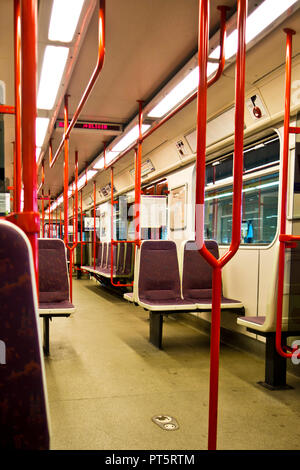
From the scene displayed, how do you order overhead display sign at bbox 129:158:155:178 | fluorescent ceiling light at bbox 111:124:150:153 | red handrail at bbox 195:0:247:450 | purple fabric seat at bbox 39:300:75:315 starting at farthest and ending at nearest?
overhead display sign at bbox 129:158:155:178
fluorescent ceiling light at bbox 111:124:150:153
purple fabric seat at bbox 39:300:75:315
red handrail at bbox 195:0:247:450

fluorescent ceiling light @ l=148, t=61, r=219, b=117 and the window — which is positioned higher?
fluorescent ceiling light @ l=148, t=61, r=219, b=117

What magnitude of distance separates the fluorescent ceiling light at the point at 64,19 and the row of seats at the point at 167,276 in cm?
239

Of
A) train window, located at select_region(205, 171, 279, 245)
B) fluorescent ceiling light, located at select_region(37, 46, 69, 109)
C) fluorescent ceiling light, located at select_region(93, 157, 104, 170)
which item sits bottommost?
train window, located at select_region(205, 171, 279, 245)

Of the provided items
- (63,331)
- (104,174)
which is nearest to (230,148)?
(63,331)

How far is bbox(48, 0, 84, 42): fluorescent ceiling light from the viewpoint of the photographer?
104 inches

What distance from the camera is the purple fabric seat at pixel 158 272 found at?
4.61m

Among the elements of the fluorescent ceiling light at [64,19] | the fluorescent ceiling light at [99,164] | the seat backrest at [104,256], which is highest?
the fluorescent ceiling light at [64,19]

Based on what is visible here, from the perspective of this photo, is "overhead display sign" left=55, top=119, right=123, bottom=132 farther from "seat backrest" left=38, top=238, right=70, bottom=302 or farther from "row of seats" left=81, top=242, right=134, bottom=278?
"row of seats" left=81, top=242, right=134, bottom=278

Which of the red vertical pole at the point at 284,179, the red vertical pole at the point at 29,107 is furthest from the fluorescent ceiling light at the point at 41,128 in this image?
the red vertical pole at the point at 29,107

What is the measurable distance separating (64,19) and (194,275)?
3106 mm

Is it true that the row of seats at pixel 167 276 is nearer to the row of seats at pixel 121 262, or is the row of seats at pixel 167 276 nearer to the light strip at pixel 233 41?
the light strip at pixel 233 41

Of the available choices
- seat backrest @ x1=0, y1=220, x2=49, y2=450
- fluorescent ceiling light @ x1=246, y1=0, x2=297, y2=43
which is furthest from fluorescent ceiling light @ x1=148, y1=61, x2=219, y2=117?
seat backrest @ x1=0, y1=220, x2=49, y2=450

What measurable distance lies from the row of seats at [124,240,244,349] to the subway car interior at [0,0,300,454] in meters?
0.02

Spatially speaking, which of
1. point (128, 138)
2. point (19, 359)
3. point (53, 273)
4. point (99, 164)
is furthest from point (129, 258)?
point (19, 359)
